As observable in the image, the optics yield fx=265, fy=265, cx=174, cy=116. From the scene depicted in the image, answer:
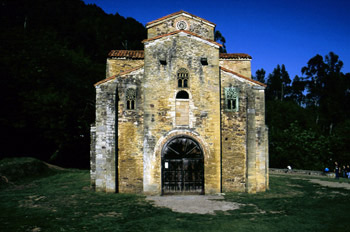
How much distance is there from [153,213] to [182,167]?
4218 mm

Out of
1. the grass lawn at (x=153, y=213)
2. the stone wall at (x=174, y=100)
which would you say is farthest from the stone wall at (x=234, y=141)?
the grass lawn at (x=153, y=213)

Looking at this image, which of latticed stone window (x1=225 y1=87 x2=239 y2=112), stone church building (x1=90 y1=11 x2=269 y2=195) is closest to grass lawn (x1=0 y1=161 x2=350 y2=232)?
stone church building (x1=90 y1=11 x2=269 y2=195)

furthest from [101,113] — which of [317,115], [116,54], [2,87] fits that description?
[317,115]

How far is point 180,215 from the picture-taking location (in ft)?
34.1

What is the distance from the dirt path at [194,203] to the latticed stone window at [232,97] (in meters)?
5.08

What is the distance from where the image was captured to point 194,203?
1241 cm

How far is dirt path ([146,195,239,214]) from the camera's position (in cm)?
1134

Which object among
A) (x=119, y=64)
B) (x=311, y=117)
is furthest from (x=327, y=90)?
(x=119, y=64)

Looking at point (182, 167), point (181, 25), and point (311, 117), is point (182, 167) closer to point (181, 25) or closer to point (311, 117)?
point (181, 25)

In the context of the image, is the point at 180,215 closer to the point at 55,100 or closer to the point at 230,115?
the point at 230,115

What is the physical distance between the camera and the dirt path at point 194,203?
11338 mm

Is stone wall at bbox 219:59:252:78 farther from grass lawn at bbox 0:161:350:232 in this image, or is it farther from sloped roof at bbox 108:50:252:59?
grass lawn at bbox 0:161:350:232

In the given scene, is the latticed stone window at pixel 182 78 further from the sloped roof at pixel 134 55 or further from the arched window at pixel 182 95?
the sloped roof at pixel 134 55

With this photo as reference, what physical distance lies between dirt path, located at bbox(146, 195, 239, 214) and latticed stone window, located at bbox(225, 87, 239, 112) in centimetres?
508
